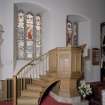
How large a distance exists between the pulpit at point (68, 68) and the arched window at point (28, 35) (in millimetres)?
2378

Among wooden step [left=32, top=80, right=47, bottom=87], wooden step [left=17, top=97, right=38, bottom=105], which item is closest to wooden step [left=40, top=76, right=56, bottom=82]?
wooden step [left=32, top=80, right=47, bottom=87]

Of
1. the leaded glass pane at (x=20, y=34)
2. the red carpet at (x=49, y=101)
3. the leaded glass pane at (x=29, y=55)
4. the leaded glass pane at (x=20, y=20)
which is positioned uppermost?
the leaded glass pane at (x=20, y=20)

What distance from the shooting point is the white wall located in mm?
10266

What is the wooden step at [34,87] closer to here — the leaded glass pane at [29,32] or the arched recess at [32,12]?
the arched recess at [32,12]

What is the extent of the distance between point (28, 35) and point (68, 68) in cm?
321

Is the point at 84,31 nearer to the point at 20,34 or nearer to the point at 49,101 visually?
the point at 20,34

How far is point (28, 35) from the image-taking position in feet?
Result: 37.7

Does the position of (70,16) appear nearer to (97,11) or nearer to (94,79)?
(97,11)

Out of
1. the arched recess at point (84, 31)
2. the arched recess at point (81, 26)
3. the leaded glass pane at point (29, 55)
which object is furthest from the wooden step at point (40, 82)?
the arched recess at point (81, 26)

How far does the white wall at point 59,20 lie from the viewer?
33.7 feet

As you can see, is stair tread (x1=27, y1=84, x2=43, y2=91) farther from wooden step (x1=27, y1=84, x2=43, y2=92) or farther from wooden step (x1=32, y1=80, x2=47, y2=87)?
wooden step (x1=32, y1=80, x2=47, y2=87)

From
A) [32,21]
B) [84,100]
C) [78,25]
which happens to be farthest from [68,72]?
[78,25]

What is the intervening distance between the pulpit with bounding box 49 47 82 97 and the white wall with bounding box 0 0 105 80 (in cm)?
209

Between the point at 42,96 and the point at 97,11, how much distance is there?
5747 millimetres
